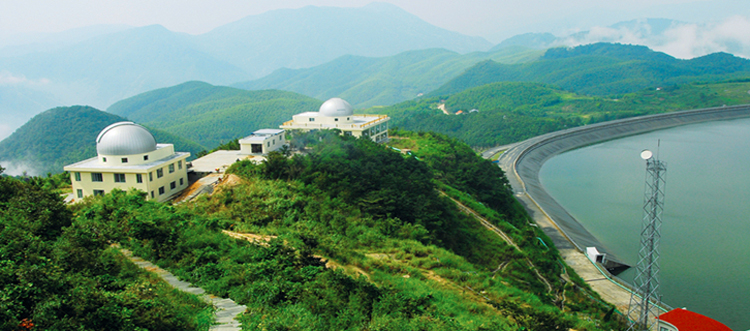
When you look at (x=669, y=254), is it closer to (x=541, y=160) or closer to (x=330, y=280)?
(x=330, y=280)

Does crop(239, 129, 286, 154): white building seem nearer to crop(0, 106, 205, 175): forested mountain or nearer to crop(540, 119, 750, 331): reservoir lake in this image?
crop(540, 119, 750, 331): reservoir lake

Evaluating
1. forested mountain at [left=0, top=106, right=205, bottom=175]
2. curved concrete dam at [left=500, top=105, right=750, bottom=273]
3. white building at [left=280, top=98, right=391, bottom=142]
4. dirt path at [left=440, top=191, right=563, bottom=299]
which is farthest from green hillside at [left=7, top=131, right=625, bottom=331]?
forested mountain at [left=0, top=106, right=205, bottom=175]

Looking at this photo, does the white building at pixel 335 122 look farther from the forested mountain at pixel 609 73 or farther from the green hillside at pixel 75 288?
the forested mountain at pixel 609 73

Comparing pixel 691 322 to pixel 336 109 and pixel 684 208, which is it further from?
pixel 336 109

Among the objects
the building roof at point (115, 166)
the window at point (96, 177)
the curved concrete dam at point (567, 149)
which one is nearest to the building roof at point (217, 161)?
the building roof at point (115, 166)

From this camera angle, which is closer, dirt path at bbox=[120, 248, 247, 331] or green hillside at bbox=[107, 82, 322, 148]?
dirt path at bbox=[120, 248, 247, 331]

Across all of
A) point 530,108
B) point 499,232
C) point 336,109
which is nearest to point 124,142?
point 499,232
